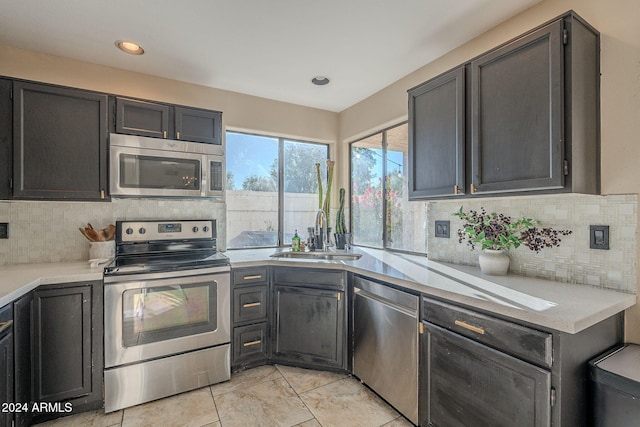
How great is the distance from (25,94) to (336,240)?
266cm

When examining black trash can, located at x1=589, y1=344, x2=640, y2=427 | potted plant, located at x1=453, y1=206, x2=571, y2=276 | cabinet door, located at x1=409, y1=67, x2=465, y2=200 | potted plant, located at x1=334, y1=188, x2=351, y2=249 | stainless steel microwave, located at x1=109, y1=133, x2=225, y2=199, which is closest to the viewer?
black trash can, located at x1=589, y1=344, x2=640, y2=427

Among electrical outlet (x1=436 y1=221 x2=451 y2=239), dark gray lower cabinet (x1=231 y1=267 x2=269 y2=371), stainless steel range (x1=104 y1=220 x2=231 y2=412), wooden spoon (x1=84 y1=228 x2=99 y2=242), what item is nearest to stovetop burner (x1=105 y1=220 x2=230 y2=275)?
stainless steel range (x1=104 y1=220 x2=231 y2=412)

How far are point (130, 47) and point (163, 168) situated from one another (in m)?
0.89

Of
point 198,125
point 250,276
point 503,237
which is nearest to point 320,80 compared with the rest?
point 198,125

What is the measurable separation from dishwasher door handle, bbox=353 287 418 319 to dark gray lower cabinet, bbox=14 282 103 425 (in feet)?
5.67

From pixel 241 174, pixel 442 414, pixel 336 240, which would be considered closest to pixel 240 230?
pixel 241 174

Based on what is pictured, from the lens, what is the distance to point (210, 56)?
2328mm

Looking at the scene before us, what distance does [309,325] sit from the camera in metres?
2.41

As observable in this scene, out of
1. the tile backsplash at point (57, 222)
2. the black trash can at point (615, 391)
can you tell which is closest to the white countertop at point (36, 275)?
the tile backsplash at point (57, 222)

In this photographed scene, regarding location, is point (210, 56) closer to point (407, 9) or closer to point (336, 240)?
point (407, 9)

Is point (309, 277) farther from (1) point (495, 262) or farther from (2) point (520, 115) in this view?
(2) point (520, 115)

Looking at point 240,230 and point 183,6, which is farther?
point 240,230

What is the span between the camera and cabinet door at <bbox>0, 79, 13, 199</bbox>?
6.51ft

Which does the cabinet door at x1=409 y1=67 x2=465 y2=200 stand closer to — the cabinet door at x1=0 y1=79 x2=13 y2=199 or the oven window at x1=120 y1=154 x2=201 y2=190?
the oven window at x1=120 y1=154 x2=201 y2=190
